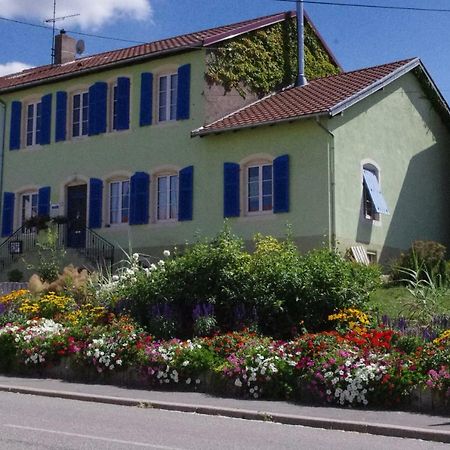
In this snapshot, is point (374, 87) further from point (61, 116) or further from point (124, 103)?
point (61, 116)

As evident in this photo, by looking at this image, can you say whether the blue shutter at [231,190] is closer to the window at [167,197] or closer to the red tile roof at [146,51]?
the window at [167,197]

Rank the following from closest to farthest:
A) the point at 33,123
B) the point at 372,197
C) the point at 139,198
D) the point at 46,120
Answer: the point at 372,197 < the point at 139,198 < the point at 46,120 < the point at 33,123

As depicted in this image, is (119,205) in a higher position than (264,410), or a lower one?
higher

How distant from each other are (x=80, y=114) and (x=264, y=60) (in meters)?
6.54

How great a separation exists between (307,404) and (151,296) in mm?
4933

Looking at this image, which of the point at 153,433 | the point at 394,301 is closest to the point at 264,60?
the point at 394,301

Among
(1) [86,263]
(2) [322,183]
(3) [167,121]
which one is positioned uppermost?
(3) [167,121]

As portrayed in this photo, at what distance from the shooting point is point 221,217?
22812 mm

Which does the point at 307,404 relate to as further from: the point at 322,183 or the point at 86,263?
the point at 86,263

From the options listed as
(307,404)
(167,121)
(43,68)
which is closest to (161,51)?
(167,121)

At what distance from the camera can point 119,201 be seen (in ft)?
83.4

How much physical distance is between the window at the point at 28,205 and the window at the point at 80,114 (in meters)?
2.80

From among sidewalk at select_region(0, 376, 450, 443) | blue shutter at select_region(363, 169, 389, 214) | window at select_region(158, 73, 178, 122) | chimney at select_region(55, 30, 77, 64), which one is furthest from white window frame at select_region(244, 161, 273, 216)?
chimney at select_region(55, 30, 77, 64)

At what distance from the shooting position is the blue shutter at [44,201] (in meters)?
26.7
